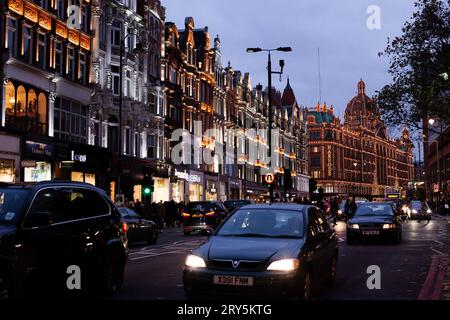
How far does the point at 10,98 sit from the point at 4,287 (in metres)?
24.7

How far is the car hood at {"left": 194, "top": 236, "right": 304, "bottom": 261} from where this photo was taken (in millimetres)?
8750

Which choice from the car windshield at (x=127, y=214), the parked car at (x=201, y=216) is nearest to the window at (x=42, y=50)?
the parked car at (x=201, y=216)

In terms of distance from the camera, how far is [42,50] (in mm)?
34062

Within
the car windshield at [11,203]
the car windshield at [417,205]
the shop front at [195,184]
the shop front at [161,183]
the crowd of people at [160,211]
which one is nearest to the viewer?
the car windshield at [11,203]

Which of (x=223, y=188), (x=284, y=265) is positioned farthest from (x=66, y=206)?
(x=223, y=188)

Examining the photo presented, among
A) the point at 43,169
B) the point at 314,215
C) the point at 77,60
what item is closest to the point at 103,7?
the point at 77,60

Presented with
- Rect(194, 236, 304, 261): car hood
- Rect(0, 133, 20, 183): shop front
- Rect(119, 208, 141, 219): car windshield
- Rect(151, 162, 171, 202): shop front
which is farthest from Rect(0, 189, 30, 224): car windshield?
Rect(151, 162, 171, 202): shop front

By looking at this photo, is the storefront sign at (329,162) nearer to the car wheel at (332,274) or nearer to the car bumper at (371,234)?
the car bumper at (371,234)

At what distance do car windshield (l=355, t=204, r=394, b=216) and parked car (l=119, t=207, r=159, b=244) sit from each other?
7.75m

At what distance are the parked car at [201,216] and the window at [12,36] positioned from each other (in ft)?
37.3

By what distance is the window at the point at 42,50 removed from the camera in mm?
33594

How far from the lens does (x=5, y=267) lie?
7.89 m

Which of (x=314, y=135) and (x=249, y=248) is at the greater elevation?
(x=314, y=135)

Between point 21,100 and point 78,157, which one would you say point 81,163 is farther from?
point 21,100
